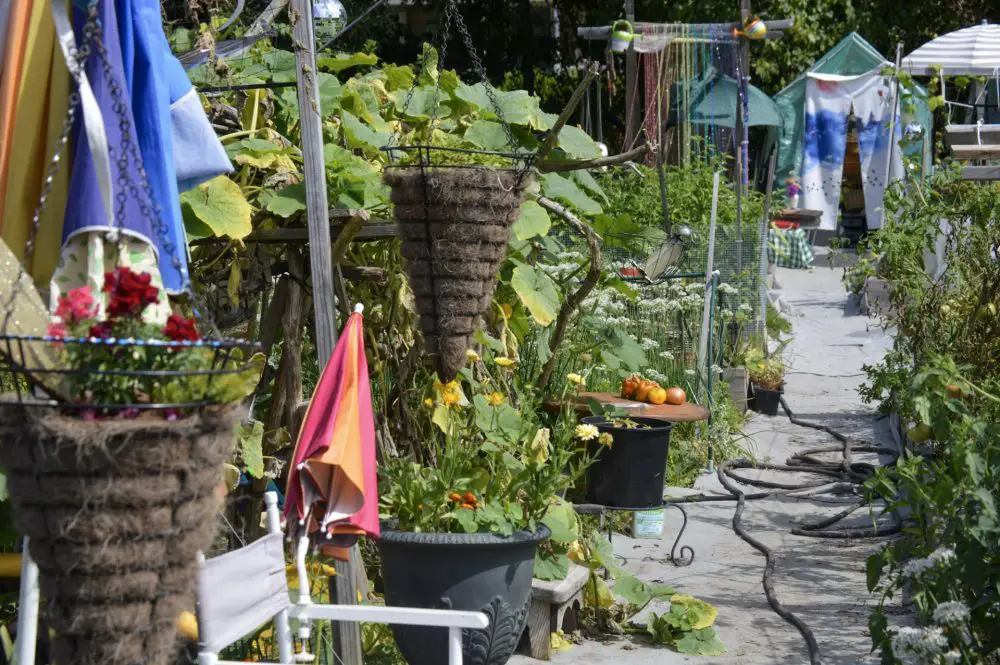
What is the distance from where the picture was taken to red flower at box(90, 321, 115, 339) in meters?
1.65

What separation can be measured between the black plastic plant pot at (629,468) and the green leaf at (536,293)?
50.4 inches

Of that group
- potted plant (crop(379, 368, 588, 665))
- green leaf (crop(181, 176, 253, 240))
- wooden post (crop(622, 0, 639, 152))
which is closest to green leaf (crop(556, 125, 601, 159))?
potted plant (crop(379, 368, 588, 665))

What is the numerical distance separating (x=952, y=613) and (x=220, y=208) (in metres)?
2.27

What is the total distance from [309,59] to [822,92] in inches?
530

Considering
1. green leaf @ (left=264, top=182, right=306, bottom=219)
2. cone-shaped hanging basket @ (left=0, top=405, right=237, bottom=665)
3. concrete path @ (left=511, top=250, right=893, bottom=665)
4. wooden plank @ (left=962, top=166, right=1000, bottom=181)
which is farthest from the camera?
wooden plank @ (left=962, top=166, right=1000, bottom=181)

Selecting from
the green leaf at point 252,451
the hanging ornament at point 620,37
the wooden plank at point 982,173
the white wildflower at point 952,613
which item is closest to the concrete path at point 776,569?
the green leaf at point 252,451

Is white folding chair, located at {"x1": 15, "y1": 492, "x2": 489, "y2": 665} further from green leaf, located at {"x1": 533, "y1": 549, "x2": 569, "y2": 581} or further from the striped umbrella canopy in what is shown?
the striped umbrella canopy

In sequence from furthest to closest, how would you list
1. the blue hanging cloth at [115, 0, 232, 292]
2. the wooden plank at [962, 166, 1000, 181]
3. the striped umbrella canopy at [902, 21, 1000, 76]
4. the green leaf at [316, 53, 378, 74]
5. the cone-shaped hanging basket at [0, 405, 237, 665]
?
the striped umbrella canopy at [902, 21, 1000, 76] < the wooden plank at [962, 166, 1000, 181] < the green leaf at [316, 53, 378, 74] < the blue hanging cloth at [115, 0, 232, 292] < the cone-shaped hanging basket at [0, 405, 237, 665]

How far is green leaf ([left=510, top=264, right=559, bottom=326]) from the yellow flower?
0.39 meters

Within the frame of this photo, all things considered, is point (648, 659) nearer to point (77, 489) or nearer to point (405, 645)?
point (405, 645)

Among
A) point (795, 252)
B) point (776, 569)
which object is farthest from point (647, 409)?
point (795, 252)

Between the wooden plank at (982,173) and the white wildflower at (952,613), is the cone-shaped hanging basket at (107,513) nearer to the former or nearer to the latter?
the white wildflower at (952,613)

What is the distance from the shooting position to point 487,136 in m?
4.45

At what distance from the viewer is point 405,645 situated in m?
3.84
